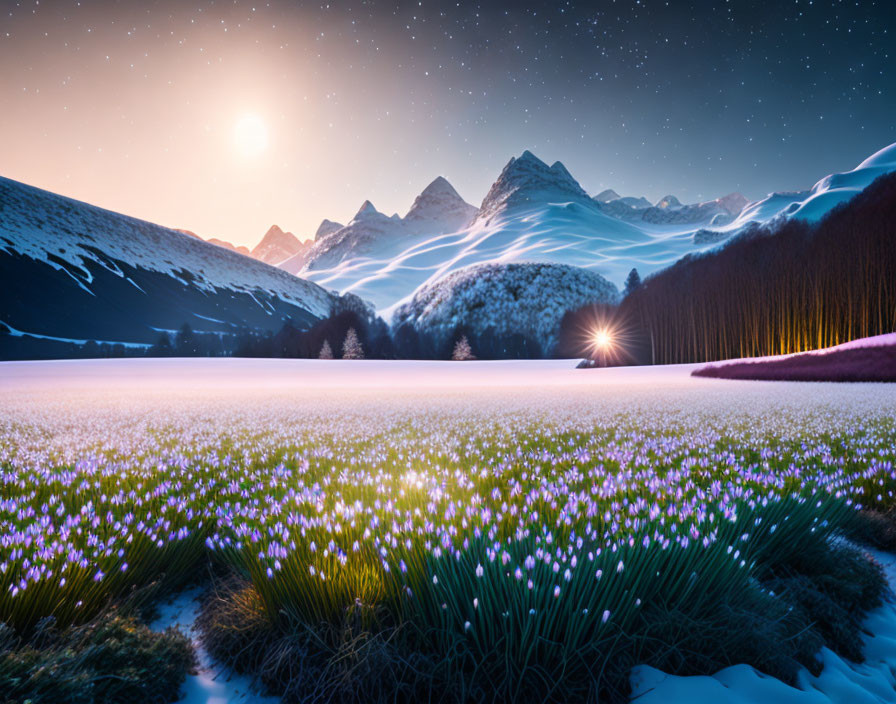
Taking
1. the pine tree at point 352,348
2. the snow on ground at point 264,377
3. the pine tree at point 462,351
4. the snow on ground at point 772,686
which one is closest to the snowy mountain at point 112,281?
the snow on ground at point 264,377

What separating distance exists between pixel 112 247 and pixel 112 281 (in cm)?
1921

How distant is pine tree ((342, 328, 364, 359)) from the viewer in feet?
224

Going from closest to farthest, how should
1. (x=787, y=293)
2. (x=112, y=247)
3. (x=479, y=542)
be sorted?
(x=479, y=542), (x=787, y=293), (x=112, y=247)

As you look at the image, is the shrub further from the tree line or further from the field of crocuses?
the tree line

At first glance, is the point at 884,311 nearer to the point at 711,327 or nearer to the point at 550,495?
the point at 711,327

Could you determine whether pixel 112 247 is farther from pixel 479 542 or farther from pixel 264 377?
pixel 479 542

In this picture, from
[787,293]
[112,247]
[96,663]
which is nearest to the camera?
[96,663]

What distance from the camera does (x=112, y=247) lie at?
115562 mm

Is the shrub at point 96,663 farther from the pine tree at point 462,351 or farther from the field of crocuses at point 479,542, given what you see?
the pine tree at point 462,351

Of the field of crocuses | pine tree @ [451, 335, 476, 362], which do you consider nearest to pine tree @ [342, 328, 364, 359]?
pine tree @ [451, 335, 476, 362]

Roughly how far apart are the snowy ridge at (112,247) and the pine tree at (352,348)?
7809 cm

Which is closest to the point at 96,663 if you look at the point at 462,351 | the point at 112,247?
the point at 462,351

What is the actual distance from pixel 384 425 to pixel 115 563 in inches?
251

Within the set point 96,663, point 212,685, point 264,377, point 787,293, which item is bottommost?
point 264,377
